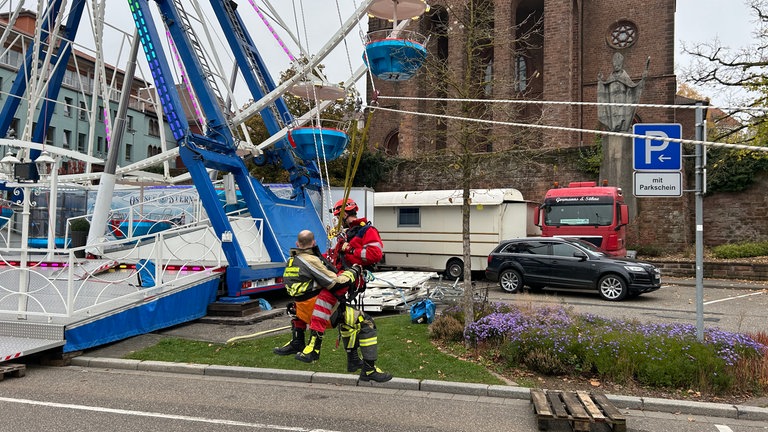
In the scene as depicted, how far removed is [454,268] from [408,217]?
2.64 metres

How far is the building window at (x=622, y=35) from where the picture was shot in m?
32.7

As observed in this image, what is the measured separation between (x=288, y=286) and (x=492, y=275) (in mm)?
11269

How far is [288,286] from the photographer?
6074mm

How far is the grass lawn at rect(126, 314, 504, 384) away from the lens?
7.38 meters

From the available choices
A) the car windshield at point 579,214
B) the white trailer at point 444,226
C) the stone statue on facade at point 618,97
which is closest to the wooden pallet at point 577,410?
the white trailer at point 444,226

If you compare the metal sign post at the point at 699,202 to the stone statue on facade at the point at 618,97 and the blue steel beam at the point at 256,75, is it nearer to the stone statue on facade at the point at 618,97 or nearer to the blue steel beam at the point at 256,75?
the blue steel beam at the point at 256,75

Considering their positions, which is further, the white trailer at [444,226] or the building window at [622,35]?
the building window at [622,35]

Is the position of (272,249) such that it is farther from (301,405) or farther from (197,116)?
(301,405)

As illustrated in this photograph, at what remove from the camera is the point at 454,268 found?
19.8 m

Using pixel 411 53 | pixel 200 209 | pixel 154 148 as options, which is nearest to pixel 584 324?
pixel 411 53

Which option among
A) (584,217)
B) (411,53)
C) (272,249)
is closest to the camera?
(411,53)

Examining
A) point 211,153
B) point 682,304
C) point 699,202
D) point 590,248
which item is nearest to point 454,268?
point 590,248

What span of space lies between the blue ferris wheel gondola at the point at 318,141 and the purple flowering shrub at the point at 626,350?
566 cm

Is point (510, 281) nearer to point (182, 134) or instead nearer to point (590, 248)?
point (590, 248)
